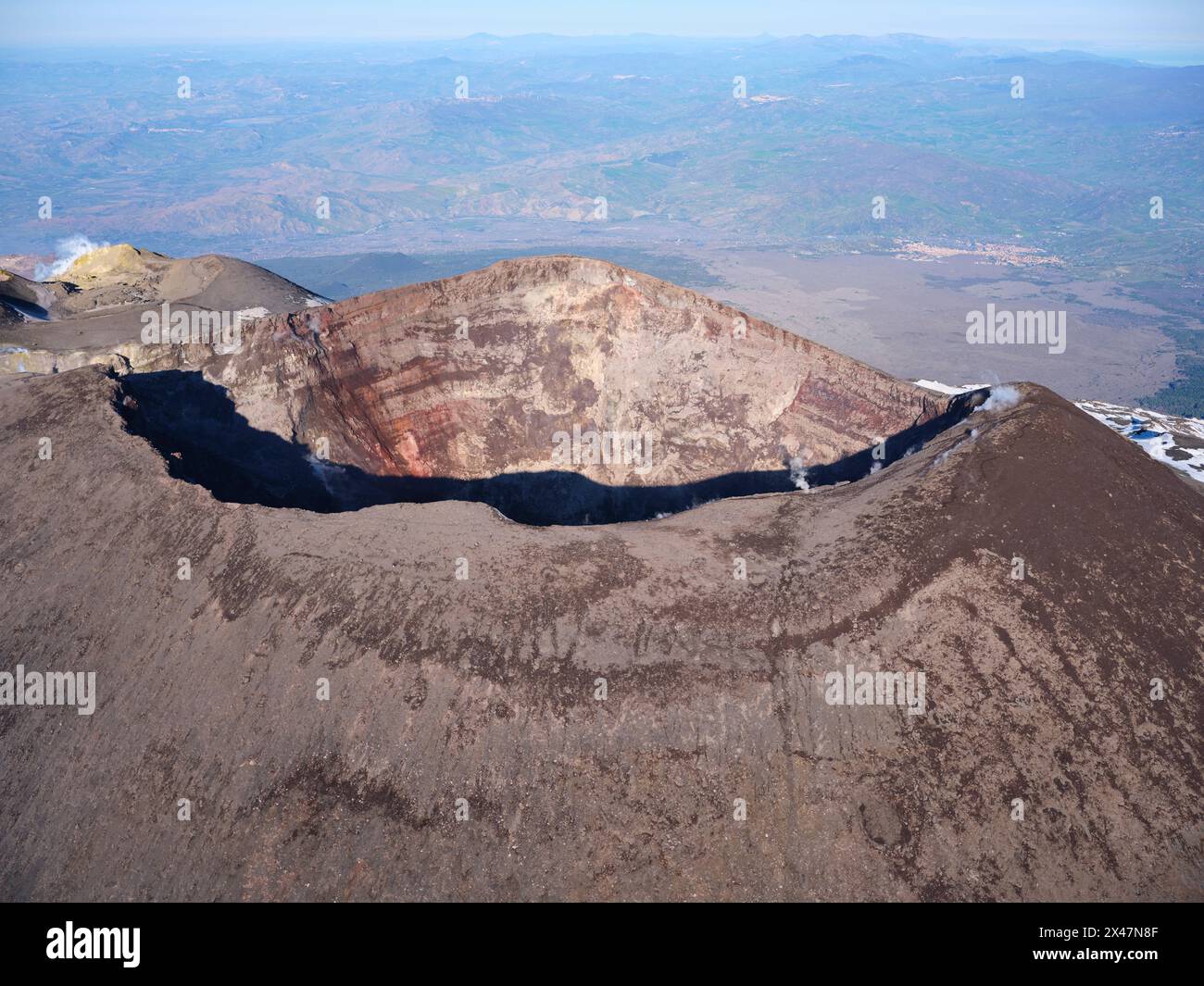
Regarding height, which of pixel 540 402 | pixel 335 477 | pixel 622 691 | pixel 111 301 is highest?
pixel 111 301

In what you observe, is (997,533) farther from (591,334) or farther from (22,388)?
(22,388)

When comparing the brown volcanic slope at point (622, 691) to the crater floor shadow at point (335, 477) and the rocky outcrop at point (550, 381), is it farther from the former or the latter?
the rocky outcrop at point (550, 381)

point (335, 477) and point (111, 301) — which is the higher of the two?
point (111, 301)

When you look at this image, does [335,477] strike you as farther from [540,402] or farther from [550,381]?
[550,381]

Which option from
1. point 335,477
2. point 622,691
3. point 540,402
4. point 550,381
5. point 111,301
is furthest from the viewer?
point 111,301

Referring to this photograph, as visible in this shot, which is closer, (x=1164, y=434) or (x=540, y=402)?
(x=540, y=402)

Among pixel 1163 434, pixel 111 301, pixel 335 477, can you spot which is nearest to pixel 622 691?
pixel 335 477

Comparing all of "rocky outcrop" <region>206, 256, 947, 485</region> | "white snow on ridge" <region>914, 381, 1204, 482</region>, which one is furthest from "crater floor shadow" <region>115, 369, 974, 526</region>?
"white snow on ridge" <region>914, 381, 1204, 482</region>
